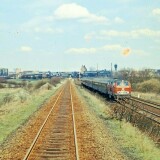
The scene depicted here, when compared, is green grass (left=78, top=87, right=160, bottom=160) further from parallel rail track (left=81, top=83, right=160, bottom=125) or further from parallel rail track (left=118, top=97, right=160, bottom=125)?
parallel rail track (left=118, top=97, right=160, bottom=125)

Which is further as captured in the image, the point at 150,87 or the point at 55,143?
the point at 150,87

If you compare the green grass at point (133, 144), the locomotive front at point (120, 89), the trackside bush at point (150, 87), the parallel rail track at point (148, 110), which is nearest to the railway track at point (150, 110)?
the parallel rail track at point (148, 110)

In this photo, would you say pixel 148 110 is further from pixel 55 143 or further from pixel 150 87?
pixel 150 87

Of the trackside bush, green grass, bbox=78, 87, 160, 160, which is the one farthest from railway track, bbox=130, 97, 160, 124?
the trackside bush

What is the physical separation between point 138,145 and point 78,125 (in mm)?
7151

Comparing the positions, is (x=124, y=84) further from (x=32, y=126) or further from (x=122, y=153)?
(x=122, y=153)

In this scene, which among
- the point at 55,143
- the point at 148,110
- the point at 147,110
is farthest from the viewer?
the point at 148,110

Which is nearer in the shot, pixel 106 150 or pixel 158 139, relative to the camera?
pixel 106 150

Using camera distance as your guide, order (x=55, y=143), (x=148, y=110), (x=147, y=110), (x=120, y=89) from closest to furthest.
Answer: (x=55, y=143) → (x=147, y=110) → (x=148, y=110) → (x=120, y=89)

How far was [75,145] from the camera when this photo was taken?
1614 centimetres

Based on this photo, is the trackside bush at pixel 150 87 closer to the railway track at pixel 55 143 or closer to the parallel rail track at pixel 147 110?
the parallel rail track at pixel 147 110

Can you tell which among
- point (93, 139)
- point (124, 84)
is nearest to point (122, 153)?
point (93, 139)

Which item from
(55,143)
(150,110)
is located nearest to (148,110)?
(150,110)

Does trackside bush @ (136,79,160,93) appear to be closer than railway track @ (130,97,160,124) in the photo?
No
